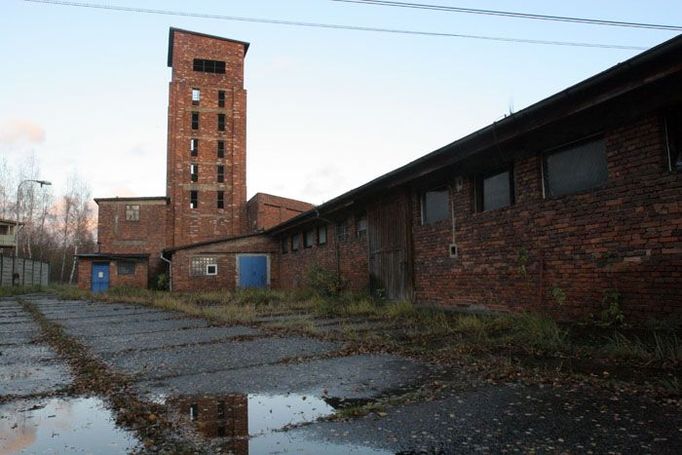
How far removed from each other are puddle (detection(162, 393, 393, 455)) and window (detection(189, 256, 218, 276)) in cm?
2215

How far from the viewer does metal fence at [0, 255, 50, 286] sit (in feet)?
117

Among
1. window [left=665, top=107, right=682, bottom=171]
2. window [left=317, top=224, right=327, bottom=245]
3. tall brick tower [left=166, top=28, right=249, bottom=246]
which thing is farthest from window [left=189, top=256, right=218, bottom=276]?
window [left=665, top=107, right=682, bottom=171]

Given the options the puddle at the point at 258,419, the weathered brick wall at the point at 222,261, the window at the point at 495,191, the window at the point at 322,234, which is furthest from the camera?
the weathered brick wall at the point at 222,261

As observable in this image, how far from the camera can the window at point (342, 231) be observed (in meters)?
15.3

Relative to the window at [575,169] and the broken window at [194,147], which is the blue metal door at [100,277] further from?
the window at [575,169]

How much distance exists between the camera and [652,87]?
5.54m

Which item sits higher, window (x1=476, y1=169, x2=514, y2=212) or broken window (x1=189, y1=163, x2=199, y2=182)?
broken window (x1=189, y1=163, x2=199, y2=182)

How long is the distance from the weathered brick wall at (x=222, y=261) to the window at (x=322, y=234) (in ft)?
24.0

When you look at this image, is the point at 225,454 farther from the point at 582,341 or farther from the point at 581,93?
the point at 581,93

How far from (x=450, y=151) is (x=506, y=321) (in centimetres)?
327

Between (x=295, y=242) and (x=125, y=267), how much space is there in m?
14.3

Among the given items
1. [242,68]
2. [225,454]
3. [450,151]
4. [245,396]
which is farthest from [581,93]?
[242,68]

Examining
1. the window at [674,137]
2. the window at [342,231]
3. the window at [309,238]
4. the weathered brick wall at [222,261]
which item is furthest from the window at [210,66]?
the window at [674,137]

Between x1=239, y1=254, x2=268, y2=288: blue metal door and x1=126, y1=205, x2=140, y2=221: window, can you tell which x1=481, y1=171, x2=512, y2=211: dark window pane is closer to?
x1=239, y1=254, x2=268, y2=288: blue metal door
